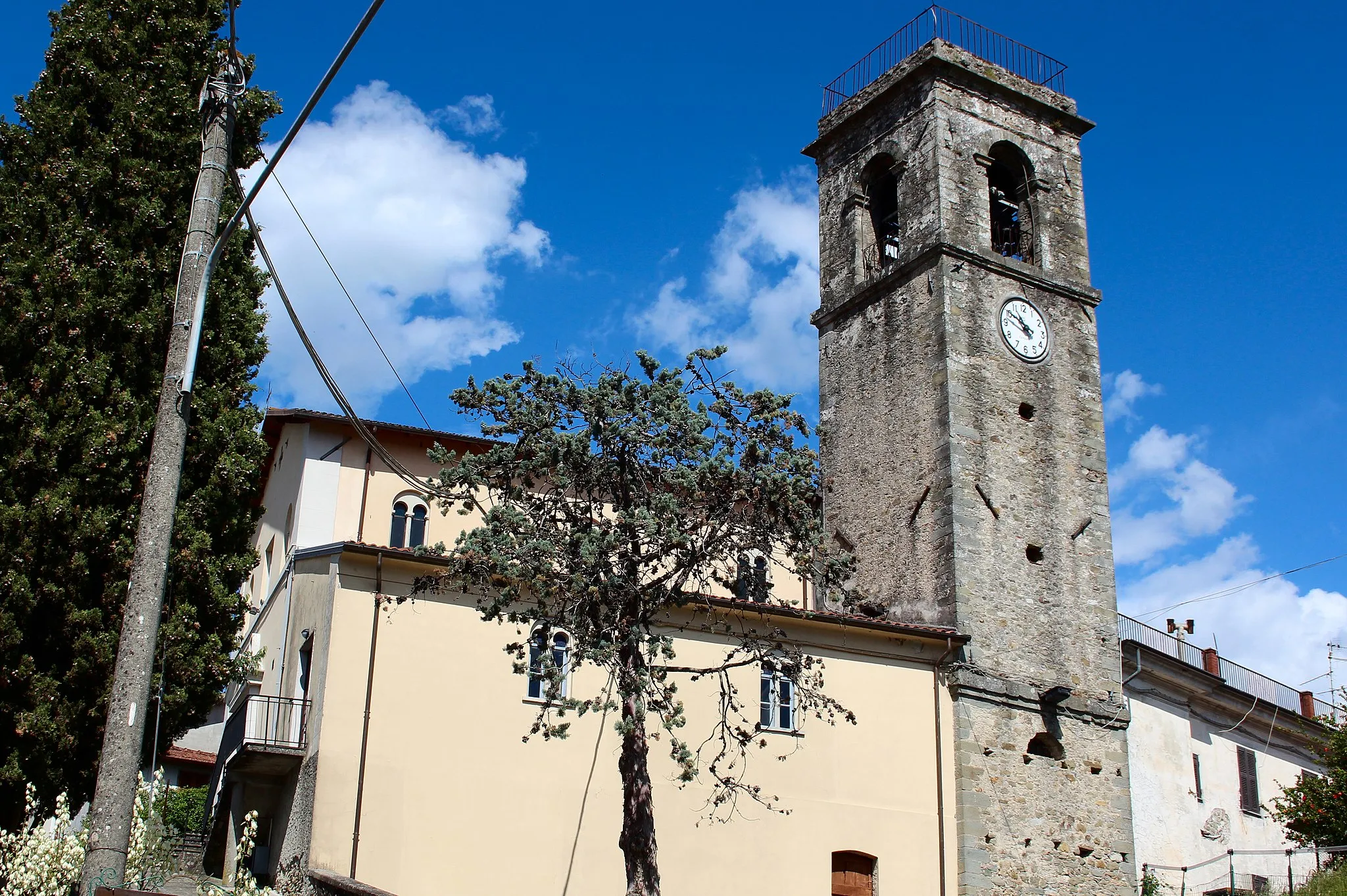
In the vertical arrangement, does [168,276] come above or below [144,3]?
below

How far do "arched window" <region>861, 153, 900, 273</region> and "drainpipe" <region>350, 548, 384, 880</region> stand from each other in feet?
40.6

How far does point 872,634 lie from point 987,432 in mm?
4445

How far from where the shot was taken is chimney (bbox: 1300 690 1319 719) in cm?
3291

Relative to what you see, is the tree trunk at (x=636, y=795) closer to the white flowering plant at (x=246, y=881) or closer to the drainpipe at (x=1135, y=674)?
the white flowering plant at (x=246, y=881)

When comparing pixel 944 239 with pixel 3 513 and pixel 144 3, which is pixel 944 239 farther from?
pixel 3 513

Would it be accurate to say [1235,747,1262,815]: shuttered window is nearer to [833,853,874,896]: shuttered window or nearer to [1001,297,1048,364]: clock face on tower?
[1001,297,1048,364]: clock face on tower

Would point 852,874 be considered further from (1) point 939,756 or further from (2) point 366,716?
(2) point 366,716

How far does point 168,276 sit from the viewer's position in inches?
585

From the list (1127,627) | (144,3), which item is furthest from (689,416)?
(1127,627)

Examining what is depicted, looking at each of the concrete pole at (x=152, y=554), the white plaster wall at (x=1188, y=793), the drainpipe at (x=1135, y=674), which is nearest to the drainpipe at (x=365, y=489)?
the drainpipe at (x=1135, y=674)

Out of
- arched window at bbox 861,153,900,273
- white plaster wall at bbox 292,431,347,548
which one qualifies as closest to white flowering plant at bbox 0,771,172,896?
white plaster wall at bbox 292,431,347,548

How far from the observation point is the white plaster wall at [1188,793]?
→ 1004 inches

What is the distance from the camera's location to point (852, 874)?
20.0 meters

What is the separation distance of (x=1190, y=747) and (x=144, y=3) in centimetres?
2293
